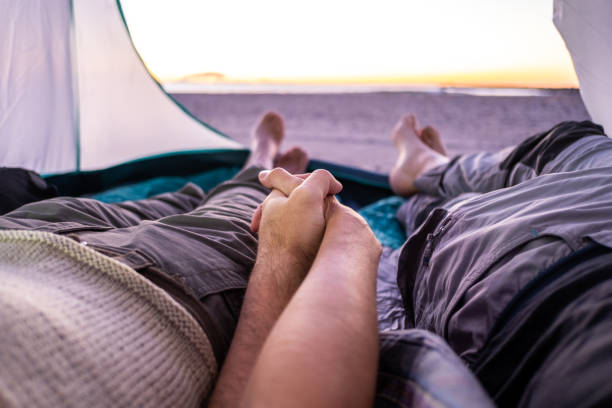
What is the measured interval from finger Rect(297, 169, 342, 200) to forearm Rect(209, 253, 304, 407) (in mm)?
138

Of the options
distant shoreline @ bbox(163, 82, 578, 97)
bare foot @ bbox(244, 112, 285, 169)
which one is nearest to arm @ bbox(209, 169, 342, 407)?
bare foot @ bbox(244, 112, 285, 169)

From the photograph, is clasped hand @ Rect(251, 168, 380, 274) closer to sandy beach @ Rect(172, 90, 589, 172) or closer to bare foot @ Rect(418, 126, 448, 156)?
bare foot @ Rect(418, 126, 448, 156)

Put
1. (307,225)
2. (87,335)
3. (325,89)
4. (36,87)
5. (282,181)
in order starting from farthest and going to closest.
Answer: (325,89)
(36,87)
(282,181)
(307,225)
(87,335)

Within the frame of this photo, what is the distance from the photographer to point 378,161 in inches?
110

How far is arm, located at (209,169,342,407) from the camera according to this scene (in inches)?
18.4

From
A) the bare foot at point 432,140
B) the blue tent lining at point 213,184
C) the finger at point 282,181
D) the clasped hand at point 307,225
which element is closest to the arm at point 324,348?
the clasped hand at point 307,225

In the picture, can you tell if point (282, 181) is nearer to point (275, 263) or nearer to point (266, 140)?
point (275, 263)

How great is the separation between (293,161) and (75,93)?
0.91m

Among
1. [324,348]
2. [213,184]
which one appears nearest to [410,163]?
[213,184]

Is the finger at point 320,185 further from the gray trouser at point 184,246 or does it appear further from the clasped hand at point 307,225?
the gray trouser at point 184,246

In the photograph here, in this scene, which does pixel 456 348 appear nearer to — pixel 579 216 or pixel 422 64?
pixel 579 216

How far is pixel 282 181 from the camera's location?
0.78 meters

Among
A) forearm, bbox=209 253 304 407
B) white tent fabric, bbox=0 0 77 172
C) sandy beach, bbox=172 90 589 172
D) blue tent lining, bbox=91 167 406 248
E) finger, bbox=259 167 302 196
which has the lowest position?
sandy beach, bbox=172 90 589 172

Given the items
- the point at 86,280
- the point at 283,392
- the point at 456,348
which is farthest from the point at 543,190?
the point at 86,280
